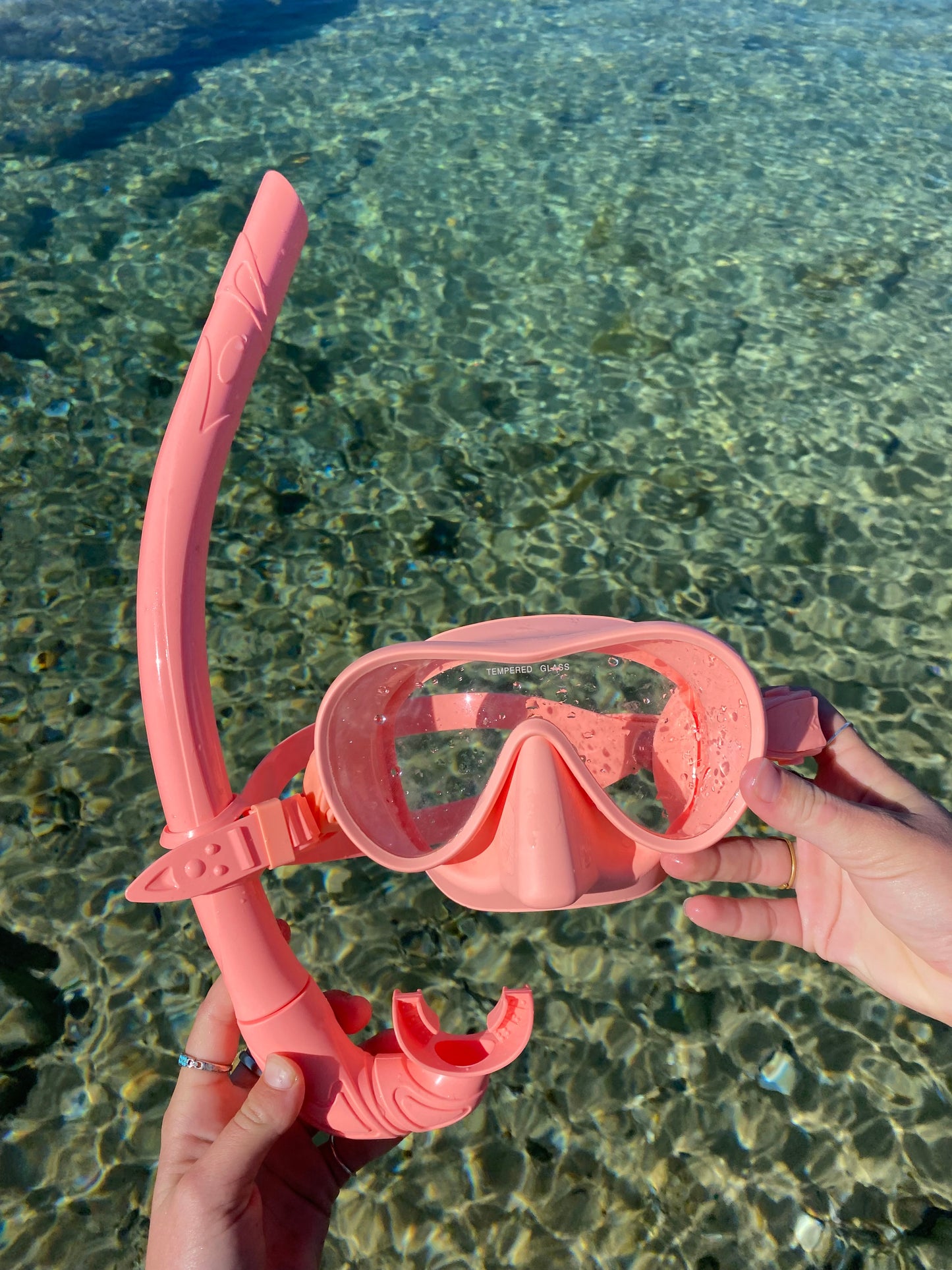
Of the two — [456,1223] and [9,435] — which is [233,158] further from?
[456,1223]

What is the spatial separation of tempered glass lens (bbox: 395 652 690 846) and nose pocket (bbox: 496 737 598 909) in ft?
0.45

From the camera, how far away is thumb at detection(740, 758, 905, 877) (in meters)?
1.58

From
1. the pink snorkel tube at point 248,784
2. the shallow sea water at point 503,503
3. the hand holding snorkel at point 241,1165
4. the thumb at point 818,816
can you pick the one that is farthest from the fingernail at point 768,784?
the shallow sea water at point 503,503

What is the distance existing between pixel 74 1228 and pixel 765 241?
571 centimetres

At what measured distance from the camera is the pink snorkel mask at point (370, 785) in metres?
1.63

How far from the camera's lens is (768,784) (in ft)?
5.19

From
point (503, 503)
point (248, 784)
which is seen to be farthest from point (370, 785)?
point (503, 503)

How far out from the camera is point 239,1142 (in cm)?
158

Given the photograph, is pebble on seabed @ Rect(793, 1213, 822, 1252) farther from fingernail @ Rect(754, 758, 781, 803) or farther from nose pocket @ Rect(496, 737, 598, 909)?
fingernail @ Rect(754, 758, 781, 803)

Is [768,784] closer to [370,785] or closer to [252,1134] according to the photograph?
[370,785]

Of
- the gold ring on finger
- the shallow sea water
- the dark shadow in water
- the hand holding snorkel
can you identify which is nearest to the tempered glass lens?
the gold ring on finger

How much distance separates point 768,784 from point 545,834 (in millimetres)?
456

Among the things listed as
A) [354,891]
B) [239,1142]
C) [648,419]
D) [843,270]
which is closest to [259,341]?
[239,1142]

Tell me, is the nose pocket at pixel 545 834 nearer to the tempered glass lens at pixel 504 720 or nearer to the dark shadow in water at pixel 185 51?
the tempered glass lens at pixel 504 720
